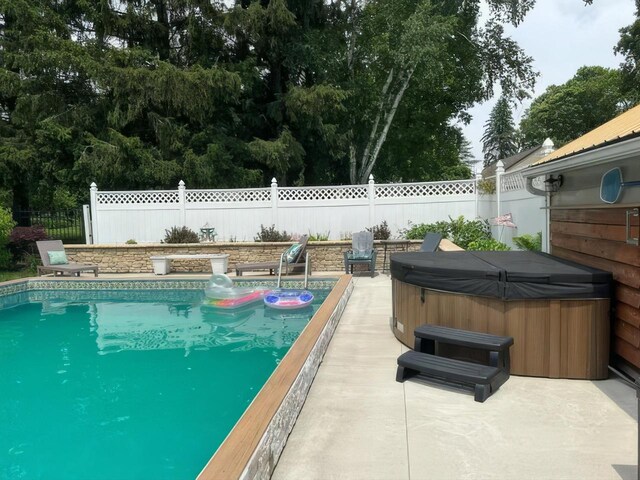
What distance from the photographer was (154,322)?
25.3 feet

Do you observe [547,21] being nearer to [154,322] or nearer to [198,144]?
[198,144]

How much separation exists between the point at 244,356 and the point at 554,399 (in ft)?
11.6

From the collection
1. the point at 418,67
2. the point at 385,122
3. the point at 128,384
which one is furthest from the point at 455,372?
the point at 385,122

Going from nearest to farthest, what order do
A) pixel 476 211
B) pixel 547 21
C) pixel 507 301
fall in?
pixel 507 301 < pixel 476 211 < pixel 547 21

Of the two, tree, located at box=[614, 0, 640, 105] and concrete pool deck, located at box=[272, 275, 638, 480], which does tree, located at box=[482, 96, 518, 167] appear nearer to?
tree, located at box=[614, 0, 640, 105]

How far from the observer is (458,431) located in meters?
2.97

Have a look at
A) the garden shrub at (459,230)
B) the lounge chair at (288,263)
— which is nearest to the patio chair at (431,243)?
the garden shrub at (459,230)

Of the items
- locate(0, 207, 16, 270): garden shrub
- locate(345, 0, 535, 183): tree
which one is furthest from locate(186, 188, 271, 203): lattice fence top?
locate(345, 0, 535, 183): tree

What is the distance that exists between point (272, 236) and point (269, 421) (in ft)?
32.9

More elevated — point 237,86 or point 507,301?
point 237,86

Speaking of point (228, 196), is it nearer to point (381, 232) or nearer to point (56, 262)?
point (381, 232)

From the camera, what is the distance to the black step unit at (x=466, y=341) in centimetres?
362

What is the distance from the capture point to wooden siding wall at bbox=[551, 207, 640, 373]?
3.39 meters

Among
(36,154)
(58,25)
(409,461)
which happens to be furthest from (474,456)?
(58,25)
